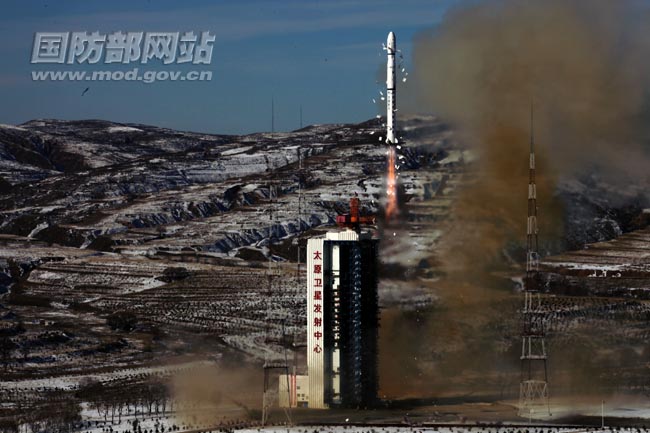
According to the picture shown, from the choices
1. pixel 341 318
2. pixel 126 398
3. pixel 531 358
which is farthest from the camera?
pixel 126 398

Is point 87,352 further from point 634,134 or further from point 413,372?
point 634,134

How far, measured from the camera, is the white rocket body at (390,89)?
108 m

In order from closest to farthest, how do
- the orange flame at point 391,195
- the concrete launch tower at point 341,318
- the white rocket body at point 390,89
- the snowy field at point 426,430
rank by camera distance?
the snowy field at point 426,430
the concrete launch tower at point 341,318
the white rocket body at point 390,89
the orange flame at point 391,195

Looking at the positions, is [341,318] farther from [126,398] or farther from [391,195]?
[126,398]

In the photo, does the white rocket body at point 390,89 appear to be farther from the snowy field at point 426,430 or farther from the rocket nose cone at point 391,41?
the snowy field at point 426,430

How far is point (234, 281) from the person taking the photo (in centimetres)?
19900

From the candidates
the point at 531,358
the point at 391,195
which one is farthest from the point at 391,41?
the point at 531,358

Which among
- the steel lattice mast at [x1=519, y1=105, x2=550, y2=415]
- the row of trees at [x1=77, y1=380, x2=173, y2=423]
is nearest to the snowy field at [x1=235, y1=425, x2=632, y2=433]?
the steel lattice mast at [x1=519, y1=105, x2=550, y2=415]

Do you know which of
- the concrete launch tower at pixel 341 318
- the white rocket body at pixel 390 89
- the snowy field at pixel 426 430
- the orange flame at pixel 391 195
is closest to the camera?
the snowy field at pixel 426 430

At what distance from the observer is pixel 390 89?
108125 millimetres

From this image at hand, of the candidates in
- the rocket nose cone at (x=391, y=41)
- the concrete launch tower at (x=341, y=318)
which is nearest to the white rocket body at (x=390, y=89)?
the rocket nose cone at (x=391, y=41)

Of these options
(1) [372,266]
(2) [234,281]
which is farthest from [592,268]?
(1) [372,266]

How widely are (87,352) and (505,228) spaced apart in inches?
1873

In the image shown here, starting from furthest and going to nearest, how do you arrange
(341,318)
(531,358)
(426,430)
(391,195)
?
1. (391,195)
2. (341,318)
3. (531,358)
4. (426,430)
